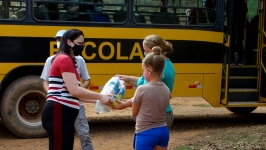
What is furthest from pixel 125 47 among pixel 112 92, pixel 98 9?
pixel 112 92

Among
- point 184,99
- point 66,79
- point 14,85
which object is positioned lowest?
point 184,99

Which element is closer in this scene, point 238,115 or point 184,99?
point 238,115

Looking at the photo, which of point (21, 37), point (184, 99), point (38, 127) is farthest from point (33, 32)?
point (184, 99)

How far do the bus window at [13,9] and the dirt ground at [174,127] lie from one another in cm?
205

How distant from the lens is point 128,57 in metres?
9.45

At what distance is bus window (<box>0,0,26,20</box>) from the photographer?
8.71m

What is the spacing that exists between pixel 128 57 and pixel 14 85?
2026 millimetres

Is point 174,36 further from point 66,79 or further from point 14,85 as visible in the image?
point 66,79

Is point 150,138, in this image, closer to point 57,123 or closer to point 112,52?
point 57,123

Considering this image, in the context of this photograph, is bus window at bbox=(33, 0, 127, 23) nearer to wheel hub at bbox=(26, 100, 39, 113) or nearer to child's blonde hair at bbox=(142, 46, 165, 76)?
wheel hub at bbox=(26, 100, 39, 113)

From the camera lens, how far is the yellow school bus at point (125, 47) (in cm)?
888

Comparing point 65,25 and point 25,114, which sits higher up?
point 65,25

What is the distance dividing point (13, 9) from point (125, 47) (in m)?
2.03

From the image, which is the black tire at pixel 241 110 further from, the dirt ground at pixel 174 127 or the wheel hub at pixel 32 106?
the wheel hub at pixel 32 106
